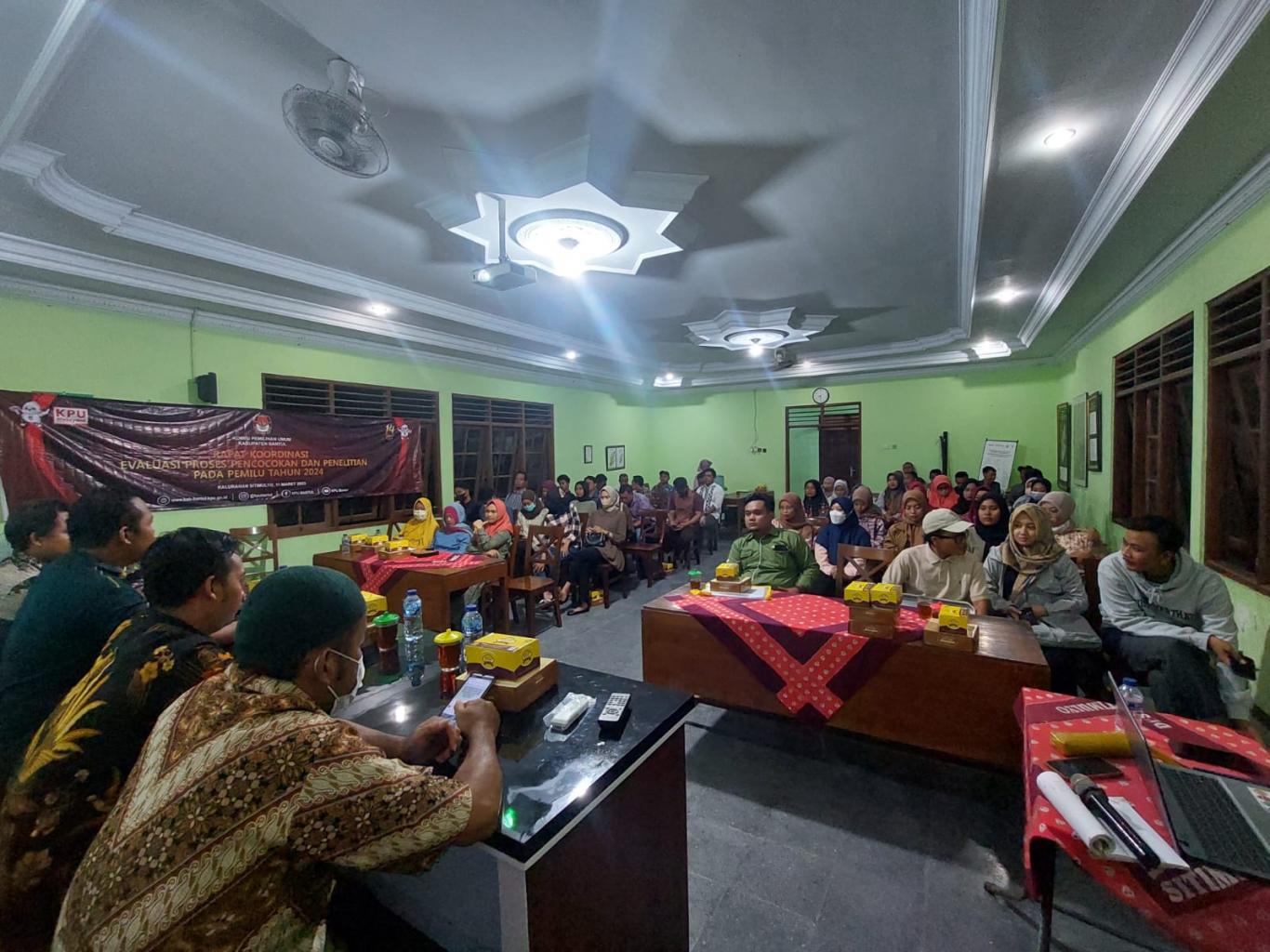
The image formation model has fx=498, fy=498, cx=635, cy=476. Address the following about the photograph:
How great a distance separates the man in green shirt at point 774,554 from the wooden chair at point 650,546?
2.31 metres

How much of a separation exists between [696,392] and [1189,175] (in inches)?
286

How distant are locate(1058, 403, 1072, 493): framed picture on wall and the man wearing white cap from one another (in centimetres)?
516

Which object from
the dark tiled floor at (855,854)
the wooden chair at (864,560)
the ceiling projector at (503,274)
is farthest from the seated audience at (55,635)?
the wooden chair at (864,560)

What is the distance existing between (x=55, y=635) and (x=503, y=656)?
117 cm

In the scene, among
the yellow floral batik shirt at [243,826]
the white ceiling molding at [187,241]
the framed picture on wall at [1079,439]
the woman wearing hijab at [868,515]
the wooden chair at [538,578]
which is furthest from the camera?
the framed picture on wall at [1079,439]

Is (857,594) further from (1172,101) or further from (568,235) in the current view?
(568,235)

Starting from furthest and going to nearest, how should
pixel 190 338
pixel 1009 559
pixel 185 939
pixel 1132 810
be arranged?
pixel 190 338
pixel 1009 559
pixel 1132 810
pixel 185 939

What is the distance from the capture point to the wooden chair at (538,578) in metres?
4.05

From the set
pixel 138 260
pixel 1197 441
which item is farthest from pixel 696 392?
pixel 138 260

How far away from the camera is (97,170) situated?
242 centimetres

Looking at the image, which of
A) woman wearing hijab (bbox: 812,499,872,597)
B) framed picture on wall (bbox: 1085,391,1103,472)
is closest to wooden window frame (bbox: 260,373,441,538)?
woman wearing hijab (bbox: 812,499,872,597)

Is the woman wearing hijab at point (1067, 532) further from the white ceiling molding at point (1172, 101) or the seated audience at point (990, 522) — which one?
the white ceiling molding at point (1172, 101)

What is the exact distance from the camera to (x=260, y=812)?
74 centimetres

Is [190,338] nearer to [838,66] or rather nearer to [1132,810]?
[838,66]
